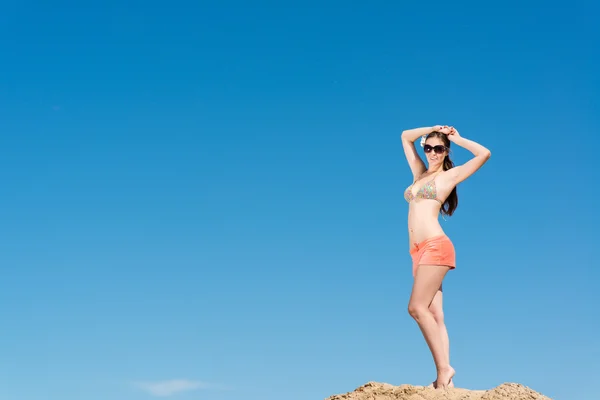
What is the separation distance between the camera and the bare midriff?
388 inches

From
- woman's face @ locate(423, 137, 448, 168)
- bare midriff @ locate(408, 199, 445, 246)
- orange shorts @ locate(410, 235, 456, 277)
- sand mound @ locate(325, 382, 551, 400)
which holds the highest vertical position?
woman's face @ locate(423, 137, 448, 168)

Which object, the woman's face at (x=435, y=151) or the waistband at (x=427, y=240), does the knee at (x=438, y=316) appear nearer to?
the waistband at (x=427, y=240)

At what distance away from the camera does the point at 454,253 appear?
9836 mm

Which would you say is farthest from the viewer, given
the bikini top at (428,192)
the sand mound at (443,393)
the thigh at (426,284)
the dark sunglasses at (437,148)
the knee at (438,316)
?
the dark sunglasses at (437,148)

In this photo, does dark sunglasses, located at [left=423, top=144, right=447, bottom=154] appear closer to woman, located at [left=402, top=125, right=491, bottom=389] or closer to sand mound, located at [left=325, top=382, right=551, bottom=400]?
woman, located at [left=402, top=125, right=491, bottom=389]

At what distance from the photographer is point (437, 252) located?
966cm

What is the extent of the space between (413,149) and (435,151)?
0.59 m

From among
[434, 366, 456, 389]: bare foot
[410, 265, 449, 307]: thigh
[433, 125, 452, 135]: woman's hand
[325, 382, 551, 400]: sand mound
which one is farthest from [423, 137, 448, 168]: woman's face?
[325, 382, 551, 400]: sand mound

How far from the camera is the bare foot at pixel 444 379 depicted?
948 cm

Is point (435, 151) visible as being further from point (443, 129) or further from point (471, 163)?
point (471, 163)

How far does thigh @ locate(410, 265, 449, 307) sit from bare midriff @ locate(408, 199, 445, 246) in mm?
468

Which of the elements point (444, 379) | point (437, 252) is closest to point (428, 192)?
point (437, 252)

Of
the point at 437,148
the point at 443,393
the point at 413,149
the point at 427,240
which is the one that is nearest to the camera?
the point at 443,393

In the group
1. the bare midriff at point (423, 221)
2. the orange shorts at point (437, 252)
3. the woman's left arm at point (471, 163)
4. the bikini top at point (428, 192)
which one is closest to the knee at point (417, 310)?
the orange shorts at point (437, 252)
